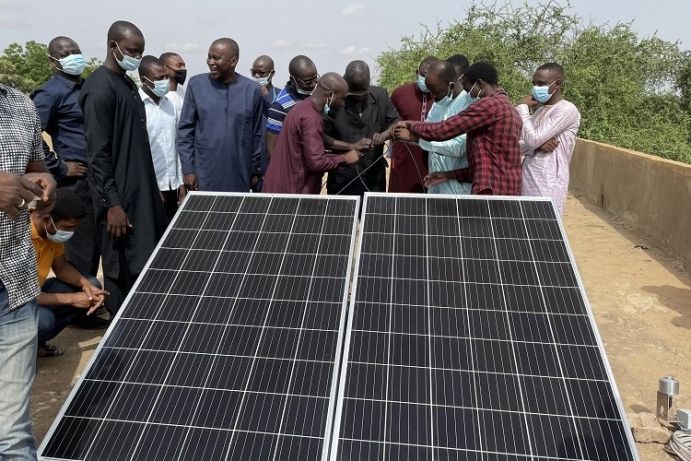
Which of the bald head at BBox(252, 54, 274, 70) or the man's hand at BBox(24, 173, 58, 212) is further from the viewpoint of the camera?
the bald head at BBox(252, 54, 274, 70)

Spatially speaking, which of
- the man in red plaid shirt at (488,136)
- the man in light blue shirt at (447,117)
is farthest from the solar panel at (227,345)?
the man in light blue shirt at (447,117)

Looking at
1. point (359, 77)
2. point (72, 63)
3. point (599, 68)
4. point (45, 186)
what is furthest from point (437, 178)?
point (599, 68)

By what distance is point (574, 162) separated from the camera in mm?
14688

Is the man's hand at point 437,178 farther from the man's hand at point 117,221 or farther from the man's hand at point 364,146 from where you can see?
the man's hand at point 117,221

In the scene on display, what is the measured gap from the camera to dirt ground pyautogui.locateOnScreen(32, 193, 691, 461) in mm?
4785

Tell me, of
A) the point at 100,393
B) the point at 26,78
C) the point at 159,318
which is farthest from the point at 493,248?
the point at 26,78

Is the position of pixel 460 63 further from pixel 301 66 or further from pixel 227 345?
pixel 227 345

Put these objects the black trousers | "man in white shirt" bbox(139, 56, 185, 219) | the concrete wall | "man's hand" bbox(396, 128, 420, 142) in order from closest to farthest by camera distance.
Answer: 1. "man's hand" bbox(396, 128, 420, 142)
2. the black trousers
3. "man in white shirt" bbox(139, 56, 185, 219)
4. the concrete wall

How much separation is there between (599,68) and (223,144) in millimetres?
16414

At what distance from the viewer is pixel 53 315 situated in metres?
5.02

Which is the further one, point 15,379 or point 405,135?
point 405,135

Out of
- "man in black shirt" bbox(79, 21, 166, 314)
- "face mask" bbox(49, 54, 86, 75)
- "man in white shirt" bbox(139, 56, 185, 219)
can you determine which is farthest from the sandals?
"face mask" bbox(49, 54, 86, 75)

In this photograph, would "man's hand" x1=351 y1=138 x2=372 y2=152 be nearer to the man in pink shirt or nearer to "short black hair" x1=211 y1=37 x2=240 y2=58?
the man in pink shirt

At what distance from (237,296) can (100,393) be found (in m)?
0.88
